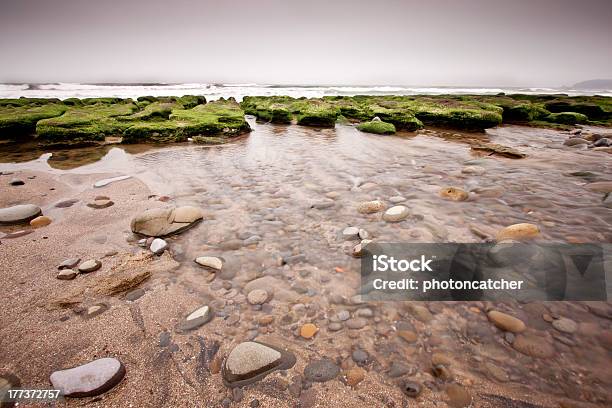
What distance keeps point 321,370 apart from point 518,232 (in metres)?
2.74

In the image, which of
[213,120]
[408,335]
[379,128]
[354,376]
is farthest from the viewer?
[379,128]

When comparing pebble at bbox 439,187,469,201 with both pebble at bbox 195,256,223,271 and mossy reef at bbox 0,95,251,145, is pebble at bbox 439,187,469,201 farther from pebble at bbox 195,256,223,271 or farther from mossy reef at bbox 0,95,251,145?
mossy reef at bbox 0,95,251,145

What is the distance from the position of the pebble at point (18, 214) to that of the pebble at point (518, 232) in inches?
227

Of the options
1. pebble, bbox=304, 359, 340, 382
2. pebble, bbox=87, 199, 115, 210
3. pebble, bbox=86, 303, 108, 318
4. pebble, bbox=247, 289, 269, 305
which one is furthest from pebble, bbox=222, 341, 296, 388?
pebble, bbox=87, 199, 115, 210

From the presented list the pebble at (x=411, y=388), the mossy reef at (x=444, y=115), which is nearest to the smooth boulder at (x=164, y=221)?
the pebble at (x=411, y=388)

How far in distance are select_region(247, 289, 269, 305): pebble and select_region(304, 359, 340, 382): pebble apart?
2.38 feet

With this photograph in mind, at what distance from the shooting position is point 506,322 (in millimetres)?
2080

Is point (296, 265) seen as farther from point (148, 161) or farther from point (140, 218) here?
point (148, 161)

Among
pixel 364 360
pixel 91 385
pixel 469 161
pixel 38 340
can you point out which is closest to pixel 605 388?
pixel 364 360

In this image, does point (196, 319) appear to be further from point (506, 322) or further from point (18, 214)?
point (18, 214)

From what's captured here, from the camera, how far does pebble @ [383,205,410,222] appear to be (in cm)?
368

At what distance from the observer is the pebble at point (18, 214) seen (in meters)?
3.50

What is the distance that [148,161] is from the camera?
272 inches

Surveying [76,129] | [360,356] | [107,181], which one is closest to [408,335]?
[360,356]
